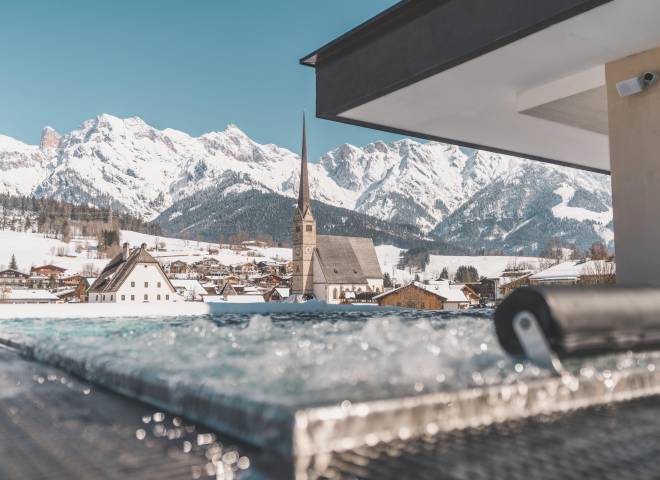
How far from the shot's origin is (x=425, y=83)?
16.6ft

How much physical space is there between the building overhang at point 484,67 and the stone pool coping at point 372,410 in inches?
114

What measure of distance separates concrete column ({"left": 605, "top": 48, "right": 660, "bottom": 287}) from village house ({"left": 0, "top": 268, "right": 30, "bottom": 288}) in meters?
84.0

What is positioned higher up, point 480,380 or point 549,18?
point 549,18

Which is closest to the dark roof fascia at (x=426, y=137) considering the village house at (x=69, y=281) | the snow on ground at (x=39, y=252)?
the village house at (x=69, y=281)

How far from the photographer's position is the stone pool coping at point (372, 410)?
3.31 ft

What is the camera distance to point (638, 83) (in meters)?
4.44

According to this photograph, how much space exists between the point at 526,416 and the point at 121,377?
1.11 m

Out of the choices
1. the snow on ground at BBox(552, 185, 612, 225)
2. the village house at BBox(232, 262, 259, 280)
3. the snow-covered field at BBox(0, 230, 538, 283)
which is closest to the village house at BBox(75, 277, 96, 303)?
the snow-covered field at BBox(0, 230, 538, 283)

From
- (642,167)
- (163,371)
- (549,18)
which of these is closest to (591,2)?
(549,18)

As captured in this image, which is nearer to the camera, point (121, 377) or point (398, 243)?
point (121, 377)

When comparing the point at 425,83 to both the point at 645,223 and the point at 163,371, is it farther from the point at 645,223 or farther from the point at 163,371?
the point at 163,371

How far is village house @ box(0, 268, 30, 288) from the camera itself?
7655 cm

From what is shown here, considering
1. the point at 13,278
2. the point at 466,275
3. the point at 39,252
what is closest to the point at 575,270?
the point at 466,275

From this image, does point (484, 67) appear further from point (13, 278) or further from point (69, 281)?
point (13, 278)
